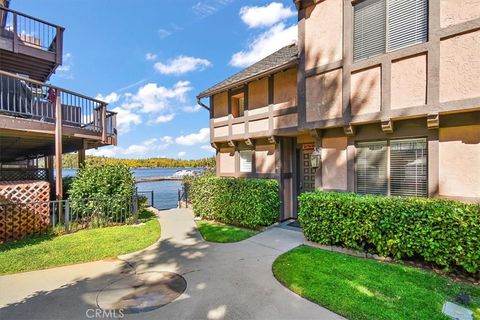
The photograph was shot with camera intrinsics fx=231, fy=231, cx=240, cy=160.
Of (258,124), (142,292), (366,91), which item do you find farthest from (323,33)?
(142,292)

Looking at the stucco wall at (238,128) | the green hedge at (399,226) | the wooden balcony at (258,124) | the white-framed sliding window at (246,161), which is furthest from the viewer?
the white-framed sliding window at (246,161)

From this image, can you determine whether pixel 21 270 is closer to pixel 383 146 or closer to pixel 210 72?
pixel 383 146

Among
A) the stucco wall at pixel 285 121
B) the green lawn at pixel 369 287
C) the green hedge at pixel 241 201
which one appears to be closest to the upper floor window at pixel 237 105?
the stucco wall at pixel 285 121

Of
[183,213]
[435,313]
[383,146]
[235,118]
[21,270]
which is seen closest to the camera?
[435,313]

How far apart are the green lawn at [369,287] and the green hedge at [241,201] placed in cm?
271

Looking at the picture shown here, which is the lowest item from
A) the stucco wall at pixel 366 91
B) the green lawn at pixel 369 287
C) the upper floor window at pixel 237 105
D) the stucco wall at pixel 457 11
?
the green lawn at pixel 369 287

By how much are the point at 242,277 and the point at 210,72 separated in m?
19.0

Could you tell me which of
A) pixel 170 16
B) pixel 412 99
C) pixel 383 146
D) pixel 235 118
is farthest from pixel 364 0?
pixel 170 16

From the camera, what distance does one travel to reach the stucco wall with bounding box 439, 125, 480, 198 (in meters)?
4.77

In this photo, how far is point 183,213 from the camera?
11.3 metres

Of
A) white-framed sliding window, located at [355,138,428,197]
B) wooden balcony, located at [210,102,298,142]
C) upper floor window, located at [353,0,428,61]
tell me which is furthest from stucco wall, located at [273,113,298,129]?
upper floor window, located at [353,0,428,61]

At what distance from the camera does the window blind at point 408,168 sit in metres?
5.46

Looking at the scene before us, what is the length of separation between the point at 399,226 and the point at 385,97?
3.03 m

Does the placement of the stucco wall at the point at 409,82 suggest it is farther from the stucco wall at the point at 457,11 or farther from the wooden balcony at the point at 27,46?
the wooden balcony at the point at 27,46
